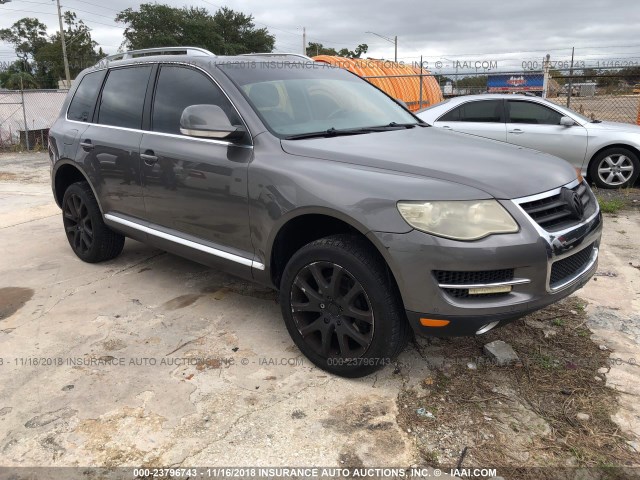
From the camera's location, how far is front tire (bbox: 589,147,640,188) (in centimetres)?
770

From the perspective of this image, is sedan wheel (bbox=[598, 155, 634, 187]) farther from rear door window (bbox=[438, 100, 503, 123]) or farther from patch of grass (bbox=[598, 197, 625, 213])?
rear door window (bbox=[438, 100, 503, 123])

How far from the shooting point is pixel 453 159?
2828 mm

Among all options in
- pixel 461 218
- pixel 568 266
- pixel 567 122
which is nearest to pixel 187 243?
pixel 461 218

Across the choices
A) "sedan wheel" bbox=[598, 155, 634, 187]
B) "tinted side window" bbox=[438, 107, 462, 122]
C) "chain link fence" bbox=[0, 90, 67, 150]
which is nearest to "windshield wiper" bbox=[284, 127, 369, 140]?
"tinted side window" bbox=[438, 107, 462, 122]

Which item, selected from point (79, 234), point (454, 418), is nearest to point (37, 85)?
point (79, 234)

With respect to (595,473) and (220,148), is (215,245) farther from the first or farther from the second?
(595,473)

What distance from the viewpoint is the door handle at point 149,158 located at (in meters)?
3.75

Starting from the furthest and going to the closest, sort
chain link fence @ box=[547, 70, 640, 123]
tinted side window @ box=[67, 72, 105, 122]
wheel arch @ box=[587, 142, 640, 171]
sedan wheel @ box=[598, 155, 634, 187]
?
chain link fence @ box=[547, 70, 640, 123], sedan wheel @ box=[598, 155, 634, 187], wheel arch @ box=[587, 142, 640, 171], tinted side window @ box=[67, 72, 105, 122]

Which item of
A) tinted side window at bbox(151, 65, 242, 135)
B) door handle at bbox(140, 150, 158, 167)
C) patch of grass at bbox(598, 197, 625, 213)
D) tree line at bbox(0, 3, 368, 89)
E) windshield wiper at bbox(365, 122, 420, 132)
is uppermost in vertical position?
tree line at bbox(0, 3, 368, 89)

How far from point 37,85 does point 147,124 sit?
6350cm

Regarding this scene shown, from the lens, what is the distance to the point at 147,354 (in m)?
3.31

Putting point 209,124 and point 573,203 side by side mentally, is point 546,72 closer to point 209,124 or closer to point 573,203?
point 573,203

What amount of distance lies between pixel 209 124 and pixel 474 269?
174 centimetres

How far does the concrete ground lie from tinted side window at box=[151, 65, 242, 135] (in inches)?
54.0
